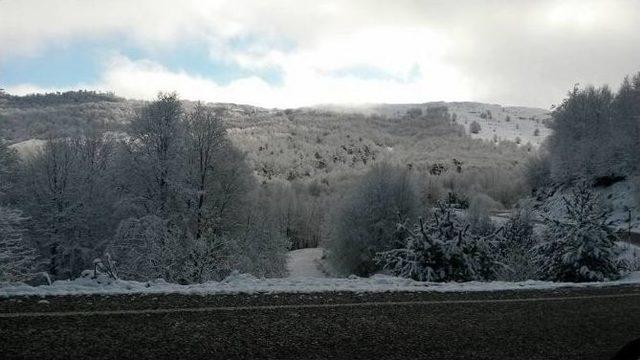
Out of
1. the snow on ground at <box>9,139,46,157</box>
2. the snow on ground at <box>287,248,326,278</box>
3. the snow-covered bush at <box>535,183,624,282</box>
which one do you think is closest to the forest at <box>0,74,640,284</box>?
the snow-covered bush at <box>535,183,624,282</box>

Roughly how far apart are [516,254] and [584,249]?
30.3 feet

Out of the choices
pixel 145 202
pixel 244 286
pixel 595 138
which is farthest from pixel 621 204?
pixel 244 286

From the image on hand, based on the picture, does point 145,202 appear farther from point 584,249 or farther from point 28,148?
point 28,148

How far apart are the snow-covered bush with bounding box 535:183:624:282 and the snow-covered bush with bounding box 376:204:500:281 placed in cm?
268

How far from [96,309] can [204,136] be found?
2615cm

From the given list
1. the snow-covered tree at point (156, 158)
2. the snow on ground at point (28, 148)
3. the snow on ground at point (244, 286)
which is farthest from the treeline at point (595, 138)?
the snow on ground at point (28, 148)

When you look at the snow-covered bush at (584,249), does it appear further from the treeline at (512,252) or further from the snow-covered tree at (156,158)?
the snow-covered tree at (156,158)

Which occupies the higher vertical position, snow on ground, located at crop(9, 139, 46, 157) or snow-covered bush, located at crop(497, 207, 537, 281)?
snow on ground, located at crop(9, 139, 46, 157)

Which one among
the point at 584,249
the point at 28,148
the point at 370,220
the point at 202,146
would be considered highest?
the point at 202,146

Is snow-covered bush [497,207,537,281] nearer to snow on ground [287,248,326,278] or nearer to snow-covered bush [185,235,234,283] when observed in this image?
snow-covered bush [185,235,234,283]

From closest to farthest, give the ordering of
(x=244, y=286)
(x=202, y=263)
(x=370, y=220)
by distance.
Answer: (x=244, y=286) → (x=202, y=263) → (x=370, y=220)

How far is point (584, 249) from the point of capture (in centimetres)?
2022

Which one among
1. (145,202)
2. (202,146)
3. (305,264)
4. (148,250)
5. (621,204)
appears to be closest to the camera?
(148,250)

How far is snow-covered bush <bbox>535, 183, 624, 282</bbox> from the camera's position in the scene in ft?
65.3
